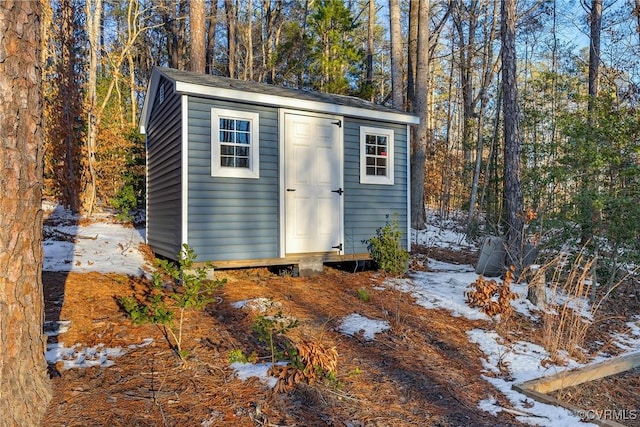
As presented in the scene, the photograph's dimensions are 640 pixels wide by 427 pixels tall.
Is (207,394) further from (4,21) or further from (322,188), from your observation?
(322,188)

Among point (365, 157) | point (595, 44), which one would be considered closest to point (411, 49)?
point (595, 44)

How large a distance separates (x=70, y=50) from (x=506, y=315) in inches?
406

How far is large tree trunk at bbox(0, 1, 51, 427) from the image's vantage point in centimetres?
218

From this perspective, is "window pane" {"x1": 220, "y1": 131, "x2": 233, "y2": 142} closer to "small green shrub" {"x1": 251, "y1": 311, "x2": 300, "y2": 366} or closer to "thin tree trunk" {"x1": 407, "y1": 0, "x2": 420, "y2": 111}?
"small green shrub" {"x1": 251, "y1": 311, "x2": 300, "y2": 366}

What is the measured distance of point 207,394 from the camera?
278 centimetres

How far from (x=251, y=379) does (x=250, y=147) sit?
157 inches

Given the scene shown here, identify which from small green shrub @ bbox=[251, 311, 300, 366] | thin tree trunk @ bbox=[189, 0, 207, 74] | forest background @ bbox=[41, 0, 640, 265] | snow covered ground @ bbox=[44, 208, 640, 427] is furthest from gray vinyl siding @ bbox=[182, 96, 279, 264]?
thin tree trunk @ bbox=[189, 0, 207, 74]

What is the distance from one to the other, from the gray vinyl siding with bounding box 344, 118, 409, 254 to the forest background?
1.73 metres

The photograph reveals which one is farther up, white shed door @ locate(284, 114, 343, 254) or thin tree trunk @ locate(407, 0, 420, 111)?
thin tree trunk @ locate(407, 0, 420, 111)

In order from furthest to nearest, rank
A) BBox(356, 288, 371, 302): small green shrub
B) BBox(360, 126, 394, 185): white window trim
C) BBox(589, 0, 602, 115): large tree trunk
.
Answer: BBox(589, 0, 602, 115): large tree trunk, BBox(360, 126, 394, 185): white window trim, BBox(356, 288, 371, 302): small green shrub

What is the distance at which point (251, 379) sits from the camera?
3.00 m

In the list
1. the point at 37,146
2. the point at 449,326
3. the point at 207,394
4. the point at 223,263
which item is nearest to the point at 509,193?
the point at 449,326

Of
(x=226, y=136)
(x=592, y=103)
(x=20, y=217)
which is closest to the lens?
(x=20, y=217)

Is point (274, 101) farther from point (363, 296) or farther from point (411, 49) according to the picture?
point (411, 49)
